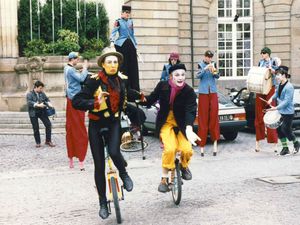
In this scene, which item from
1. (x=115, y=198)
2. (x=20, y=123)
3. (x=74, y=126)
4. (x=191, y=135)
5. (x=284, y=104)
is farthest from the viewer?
(x=20, y=123)

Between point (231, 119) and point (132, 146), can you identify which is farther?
point (231, 119)

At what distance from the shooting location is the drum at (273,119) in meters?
12.2

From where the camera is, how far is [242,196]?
8.05 m

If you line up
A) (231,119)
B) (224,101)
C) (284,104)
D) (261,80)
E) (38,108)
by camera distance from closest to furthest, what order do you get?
(284,104) < (261,80) < (38,108) < (231,119) < (224,101)

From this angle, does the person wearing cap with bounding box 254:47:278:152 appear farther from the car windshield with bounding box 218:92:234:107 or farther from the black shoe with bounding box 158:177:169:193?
the black shoe with bounding box 158:177:169:193

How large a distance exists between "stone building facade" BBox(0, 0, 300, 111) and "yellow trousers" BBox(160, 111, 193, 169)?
50.5 ft

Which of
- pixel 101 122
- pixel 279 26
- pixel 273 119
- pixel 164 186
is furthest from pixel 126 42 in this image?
pixel 279 26

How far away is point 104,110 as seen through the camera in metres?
6.91

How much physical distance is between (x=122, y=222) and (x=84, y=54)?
46.0ft

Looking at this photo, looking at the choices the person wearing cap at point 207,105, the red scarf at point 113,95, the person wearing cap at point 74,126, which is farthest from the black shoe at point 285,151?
the red scarf at point 113,95

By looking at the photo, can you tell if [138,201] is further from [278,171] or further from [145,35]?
[145,35]

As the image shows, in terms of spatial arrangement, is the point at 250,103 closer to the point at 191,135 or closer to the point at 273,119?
the point at 273,119

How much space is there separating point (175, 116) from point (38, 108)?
278 inches

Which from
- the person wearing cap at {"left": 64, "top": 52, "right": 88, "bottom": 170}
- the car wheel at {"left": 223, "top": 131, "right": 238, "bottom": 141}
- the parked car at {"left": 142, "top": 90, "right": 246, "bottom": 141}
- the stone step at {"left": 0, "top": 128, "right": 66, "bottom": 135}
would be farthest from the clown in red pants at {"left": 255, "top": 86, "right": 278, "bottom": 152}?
the stone step at {"left": 0, "top": 128, "right": 66, "bottom": 135}
